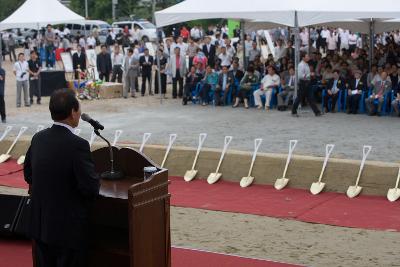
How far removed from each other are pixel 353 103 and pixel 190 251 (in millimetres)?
11619

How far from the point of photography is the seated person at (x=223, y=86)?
2166 centimetres

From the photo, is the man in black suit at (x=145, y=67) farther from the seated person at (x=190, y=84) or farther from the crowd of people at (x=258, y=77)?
the seated person at (x=190, y=84)

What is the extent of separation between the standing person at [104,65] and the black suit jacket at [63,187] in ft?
73.3

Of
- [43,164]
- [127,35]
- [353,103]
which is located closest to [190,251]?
[43,164]

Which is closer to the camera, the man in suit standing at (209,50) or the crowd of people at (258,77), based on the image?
the crowd of people at (258,77)

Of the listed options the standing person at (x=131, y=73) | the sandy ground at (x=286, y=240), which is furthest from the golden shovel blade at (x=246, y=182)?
the standing person at (x=131, y=73)

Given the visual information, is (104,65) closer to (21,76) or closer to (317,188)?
(21,76)

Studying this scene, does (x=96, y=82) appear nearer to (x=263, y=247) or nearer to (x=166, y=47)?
(x=166, y=47)

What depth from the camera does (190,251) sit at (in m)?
8.53

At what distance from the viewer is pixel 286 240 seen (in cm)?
908

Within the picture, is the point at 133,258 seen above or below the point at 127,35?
below

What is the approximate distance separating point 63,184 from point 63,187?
21 millimetres

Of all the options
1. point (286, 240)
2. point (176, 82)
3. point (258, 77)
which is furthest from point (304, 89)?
point (286, 240)

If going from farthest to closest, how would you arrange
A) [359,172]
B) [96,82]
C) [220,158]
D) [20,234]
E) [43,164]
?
[96,82] < [220,158] < [359,172] < [20,234] < [43,164]
